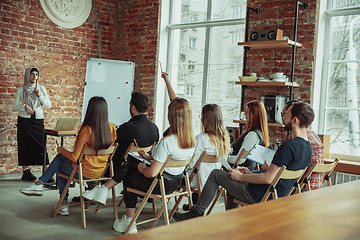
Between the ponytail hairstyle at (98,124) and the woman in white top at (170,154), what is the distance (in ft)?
1.51

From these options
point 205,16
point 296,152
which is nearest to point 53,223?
point 296,152

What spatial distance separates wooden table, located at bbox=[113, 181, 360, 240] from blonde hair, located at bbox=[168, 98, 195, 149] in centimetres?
203

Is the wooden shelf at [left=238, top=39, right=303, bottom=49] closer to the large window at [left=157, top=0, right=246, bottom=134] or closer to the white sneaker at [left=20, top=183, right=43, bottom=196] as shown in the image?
the large window at [left=157, top=0, right=246, bottom=134]

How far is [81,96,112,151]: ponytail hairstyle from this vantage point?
13.3 ft

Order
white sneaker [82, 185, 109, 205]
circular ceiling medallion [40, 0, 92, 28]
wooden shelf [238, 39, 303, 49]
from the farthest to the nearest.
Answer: circular ceiling medallion [40, 0, 92, 28]
wooden shelf [238, 39, 303, 49]
white sneaker [82, 185, 109, 205]

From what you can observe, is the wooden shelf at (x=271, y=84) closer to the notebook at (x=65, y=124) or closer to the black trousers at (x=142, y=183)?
the black trousers at (x=142, y=183)

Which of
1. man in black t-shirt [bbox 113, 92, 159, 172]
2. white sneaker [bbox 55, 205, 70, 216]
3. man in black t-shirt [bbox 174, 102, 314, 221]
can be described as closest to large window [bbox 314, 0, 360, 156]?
man in black t-shirt [bbox 174, 102, 314, 221]

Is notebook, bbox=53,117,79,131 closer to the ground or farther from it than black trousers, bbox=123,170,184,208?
farther from it

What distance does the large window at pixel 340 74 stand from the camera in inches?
215

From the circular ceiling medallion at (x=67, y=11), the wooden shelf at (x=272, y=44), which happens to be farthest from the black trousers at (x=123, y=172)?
the circular ceiling medallion at (x=67, y=11)

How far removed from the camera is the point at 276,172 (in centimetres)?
314

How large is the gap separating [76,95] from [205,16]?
107 inches

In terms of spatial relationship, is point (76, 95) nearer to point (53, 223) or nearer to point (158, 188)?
point (53, 223)

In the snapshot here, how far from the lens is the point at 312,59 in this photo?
5.54 meters
